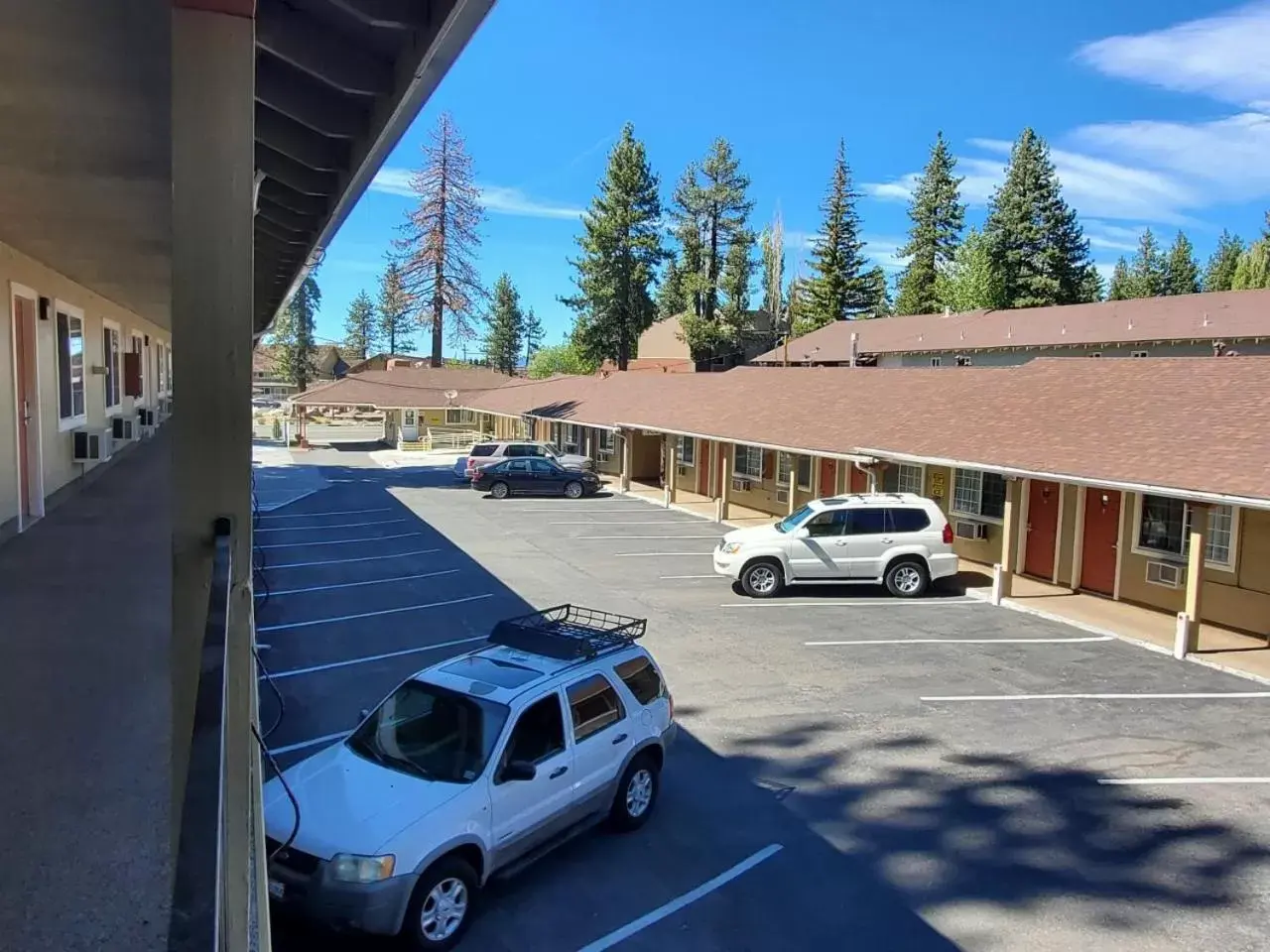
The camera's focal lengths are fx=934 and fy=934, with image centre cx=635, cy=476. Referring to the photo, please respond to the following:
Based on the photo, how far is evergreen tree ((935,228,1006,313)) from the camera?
6047 centimetres

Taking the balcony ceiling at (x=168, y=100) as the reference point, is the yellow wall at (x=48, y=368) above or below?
below

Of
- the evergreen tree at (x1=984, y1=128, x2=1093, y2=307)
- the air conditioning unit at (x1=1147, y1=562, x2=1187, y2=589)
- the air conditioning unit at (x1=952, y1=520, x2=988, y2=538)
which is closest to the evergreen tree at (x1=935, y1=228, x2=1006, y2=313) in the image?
the evergreen tree at (x1=984, y1=128, x2=1093, y2=307)

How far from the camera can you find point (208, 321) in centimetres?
320

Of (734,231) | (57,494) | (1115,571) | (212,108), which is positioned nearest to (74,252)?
(57,494)

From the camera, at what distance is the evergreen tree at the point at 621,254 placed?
61094 mm

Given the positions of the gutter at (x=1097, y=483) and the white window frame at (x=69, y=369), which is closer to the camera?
the gutter at (x=1097, y=483)

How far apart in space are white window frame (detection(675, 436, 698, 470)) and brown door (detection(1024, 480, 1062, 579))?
14822 mm

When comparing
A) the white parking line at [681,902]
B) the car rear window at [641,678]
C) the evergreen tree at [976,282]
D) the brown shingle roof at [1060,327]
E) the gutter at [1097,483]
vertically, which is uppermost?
the evergreen tree at [976,282]

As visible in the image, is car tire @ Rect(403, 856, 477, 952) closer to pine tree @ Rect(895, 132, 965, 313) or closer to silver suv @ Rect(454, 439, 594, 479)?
silver suv @ Rect(454, 439, 594, 479)

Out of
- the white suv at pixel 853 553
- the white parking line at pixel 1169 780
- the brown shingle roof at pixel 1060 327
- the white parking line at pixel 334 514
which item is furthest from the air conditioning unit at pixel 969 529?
the brown shingle roof at pixel 1060 327

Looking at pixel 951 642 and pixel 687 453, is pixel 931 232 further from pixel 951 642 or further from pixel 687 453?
pixel 951 642

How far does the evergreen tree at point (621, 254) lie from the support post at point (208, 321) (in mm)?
58916

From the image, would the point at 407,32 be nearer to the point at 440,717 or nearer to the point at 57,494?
the point at 440,717

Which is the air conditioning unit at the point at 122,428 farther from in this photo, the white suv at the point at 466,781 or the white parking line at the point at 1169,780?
the white parking line at the point at 1169,780
